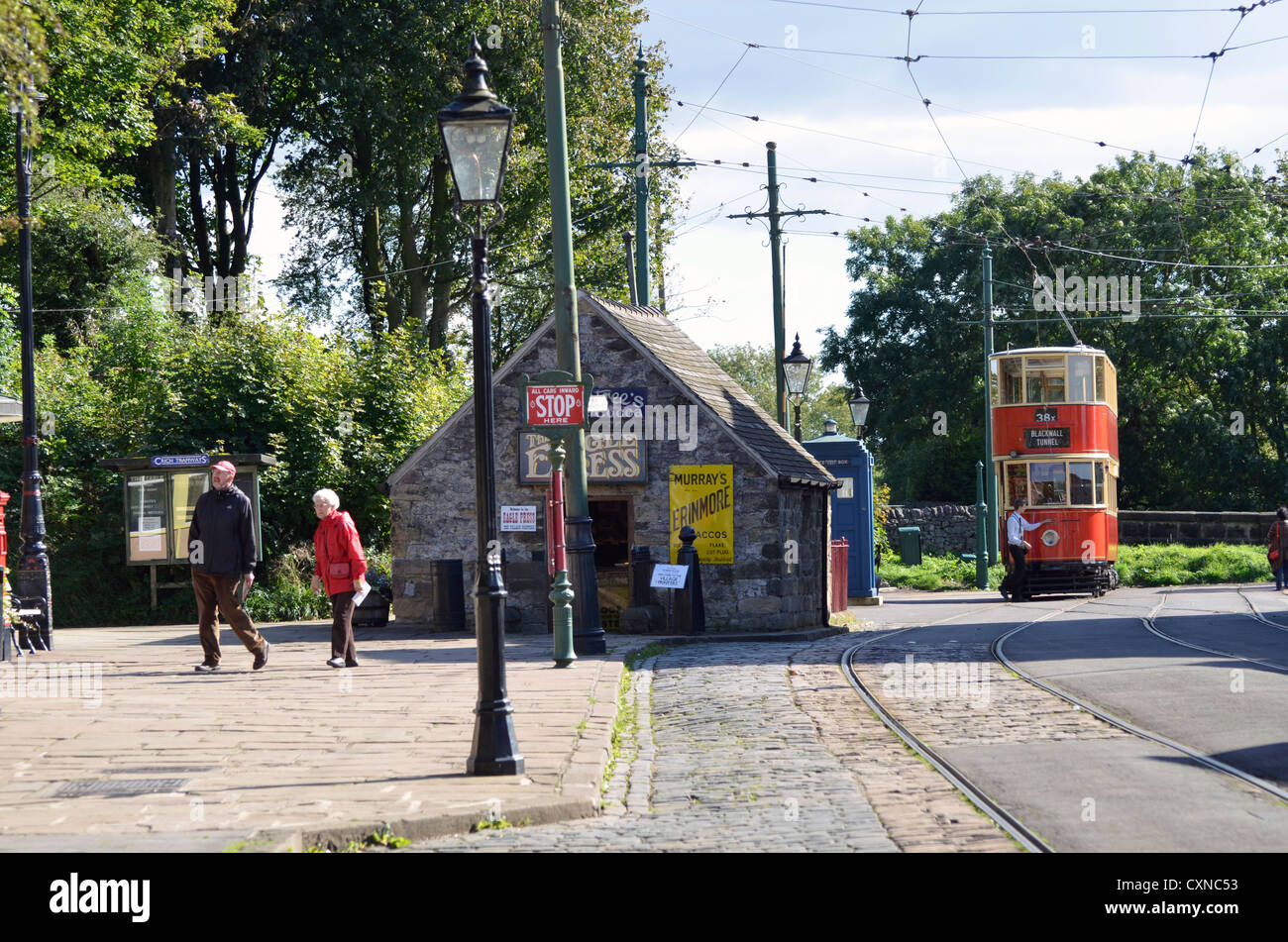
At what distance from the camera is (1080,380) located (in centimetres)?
2939

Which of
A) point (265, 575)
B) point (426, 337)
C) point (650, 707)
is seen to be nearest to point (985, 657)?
point (650, 707)

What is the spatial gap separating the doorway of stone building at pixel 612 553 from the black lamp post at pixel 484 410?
10.2 m

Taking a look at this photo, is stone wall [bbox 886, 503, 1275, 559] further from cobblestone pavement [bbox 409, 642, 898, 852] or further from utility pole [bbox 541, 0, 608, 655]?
cobblestone pavement [bbox 409, 642, 898, 852]

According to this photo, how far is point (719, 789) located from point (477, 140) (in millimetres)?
4369

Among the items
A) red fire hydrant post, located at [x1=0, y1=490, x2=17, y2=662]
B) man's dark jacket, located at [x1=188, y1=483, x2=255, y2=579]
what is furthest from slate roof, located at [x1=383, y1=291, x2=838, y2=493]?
man's dark jacket, located at [x1=188, y1=483, x2=255, y2=579]

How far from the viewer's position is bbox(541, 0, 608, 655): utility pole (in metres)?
15.0

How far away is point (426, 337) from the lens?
38.7m

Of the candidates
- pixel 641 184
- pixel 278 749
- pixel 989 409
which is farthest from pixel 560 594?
pixel 989 409

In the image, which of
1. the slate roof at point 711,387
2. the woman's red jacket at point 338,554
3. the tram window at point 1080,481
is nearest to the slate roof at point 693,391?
the slate roof at point 711,387

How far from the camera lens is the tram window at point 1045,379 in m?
29.4

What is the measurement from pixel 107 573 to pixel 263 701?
1418cm

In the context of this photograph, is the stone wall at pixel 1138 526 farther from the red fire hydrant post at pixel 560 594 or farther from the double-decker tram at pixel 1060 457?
the red fire hydrant post at pixel 560 594

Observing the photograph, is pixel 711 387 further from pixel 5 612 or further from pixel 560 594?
pixel 5 612

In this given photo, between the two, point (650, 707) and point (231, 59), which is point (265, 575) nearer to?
point (650, 707)
